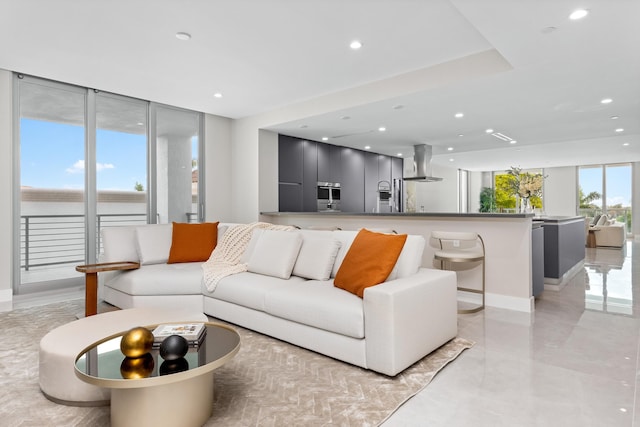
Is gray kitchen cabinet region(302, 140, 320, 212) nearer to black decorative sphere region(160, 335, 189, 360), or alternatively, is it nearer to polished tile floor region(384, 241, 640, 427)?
polished tile floor region(384, 241, 640, 427)

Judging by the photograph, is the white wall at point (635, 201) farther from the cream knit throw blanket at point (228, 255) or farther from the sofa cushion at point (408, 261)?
the cream knit throw blanket at point (228, 255)

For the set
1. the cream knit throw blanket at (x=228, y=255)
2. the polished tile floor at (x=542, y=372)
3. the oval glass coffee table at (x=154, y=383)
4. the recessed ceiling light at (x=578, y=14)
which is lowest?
the polished tile floor at (x=542, y=372)

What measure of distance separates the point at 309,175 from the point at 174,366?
219 inches

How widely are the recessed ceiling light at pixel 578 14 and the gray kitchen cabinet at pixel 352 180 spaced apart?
526cm

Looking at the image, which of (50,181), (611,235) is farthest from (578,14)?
(611,235)

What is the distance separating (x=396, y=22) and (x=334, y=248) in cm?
197

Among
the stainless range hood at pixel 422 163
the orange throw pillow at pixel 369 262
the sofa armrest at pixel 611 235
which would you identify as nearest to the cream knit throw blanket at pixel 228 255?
the orange throw pillow at pixel 369 262

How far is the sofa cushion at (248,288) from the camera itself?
3.03 m

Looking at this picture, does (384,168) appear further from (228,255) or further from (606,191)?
(606,191)

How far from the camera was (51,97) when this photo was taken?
15.9 feet

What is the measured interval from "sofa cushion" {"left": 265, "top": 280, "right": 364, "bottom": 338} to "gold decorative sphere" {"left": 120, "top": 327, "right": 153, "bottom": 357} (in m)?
1.12

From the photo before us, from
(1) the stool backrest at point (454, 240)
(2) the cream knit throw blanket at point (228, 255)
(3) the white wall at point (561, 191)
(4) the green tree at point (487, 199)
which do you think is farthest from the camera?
(4) the green tree at point (487, 199)

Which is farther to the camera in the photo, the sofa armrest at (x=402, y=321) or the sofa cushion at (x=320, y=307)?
the sofa cushion at (x=320, y=307)

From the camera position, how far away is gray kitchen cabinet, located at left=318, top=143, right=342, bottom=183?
732 cm
